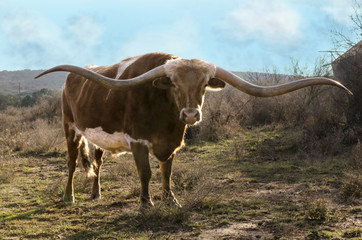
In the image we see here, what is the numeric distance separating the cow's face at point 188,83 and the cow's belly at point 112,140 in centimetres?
88

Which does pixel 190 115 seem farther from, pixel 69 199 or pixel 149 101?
pixel 69 199

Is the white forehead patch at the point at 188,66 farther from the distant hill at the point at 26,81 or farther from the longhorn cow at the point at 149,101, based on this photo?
the distant hill at the point at 26,81

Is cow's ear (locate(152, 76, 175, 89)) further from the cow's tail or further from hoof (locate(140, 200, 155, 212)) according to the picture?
the cow's tail

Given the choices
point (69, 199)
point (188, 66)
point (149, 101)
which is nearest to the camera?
point (188, 66)

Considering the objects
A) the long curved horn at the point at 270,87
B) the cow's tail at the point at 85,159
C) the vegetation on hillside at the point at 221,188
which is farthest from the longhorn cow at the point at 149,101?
the cow's tail at the point at 85,159

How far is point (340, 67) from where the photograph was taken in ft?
36.3

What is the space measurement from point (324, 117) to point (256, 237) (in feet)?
23.4

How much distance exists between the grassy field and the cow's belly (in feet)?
2.98

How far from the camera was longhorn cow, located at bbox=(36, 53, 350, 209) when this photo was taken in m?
4.70

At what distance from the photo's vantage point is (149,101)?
519 centimetres

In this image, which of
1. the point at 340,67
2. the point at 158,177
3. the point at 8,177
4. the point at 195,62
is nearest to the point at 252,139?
the point at 340,67

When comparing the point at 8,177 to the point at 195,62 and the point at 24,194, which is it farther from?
the point at 195,62

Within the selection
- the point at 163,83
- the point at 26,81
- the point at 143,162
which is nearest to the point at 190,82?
the point at 163,83

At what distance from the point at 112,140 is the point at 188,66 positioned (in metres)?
1.71
